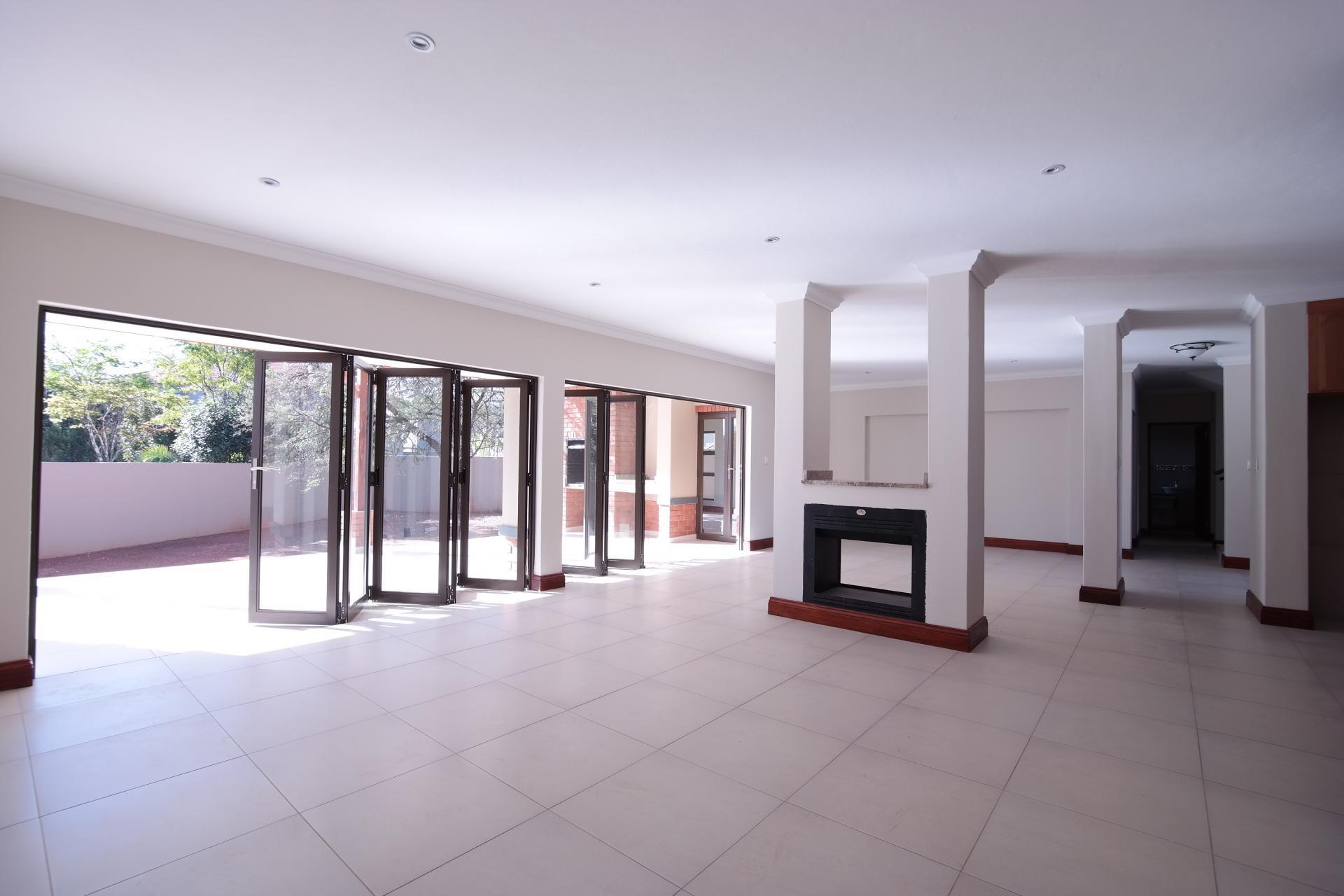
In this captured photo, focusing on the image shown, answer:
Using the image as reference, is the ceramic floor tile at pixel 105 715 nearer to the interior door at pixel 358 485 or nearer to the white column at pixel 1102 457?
the interior door at pixel 358 485

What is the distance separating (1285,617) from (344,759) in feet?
22.3

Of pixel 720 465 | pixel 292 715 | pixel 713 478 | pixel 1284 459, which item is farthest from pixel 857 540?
pixel 713 478

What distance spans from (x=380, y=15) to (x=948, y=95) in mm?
2120

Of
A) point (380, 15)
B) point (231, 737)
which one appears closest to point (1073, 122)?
point (380, 15)

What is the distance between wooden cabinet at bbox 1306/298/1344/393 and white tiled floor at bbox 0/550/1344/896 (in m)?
2.08

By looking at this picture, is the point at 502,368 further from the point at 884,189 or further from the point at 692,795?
the point at 692,795

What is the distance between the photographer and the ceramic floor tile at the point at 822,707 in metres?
2.99

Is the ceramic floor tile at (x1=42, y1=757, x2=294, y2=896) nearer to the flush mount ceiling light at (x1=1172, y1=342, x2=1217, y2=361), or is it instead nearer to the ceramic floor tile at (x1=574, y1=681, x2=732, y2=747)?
the ceramic floor tile at (x1=574, y1=681, x2=732, y2=747)

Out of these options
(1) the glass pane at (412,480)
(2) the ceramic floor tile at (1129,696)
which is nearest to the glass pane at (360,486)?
(1) the glass pane at (412,480)

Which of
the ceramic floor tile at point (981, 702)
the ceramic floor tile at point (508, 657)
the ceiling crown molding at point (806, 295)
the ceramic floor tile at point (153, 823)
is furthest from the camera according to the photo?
the ceiling crown molding at point (806, 295)

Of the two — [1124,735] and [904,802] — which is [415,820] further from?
[1124,735]

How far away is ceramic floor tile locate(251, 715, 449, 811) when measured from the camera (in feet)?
7.85

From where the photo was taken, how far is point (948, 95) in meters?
2.46

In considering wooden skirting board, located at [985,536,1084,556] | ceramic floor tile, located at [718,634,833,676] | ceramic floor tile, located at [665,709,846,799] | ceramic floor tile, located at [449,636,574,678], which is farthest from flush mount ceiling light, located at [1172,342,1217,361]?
ceramic floor tile, located at [449,636,574,678]
